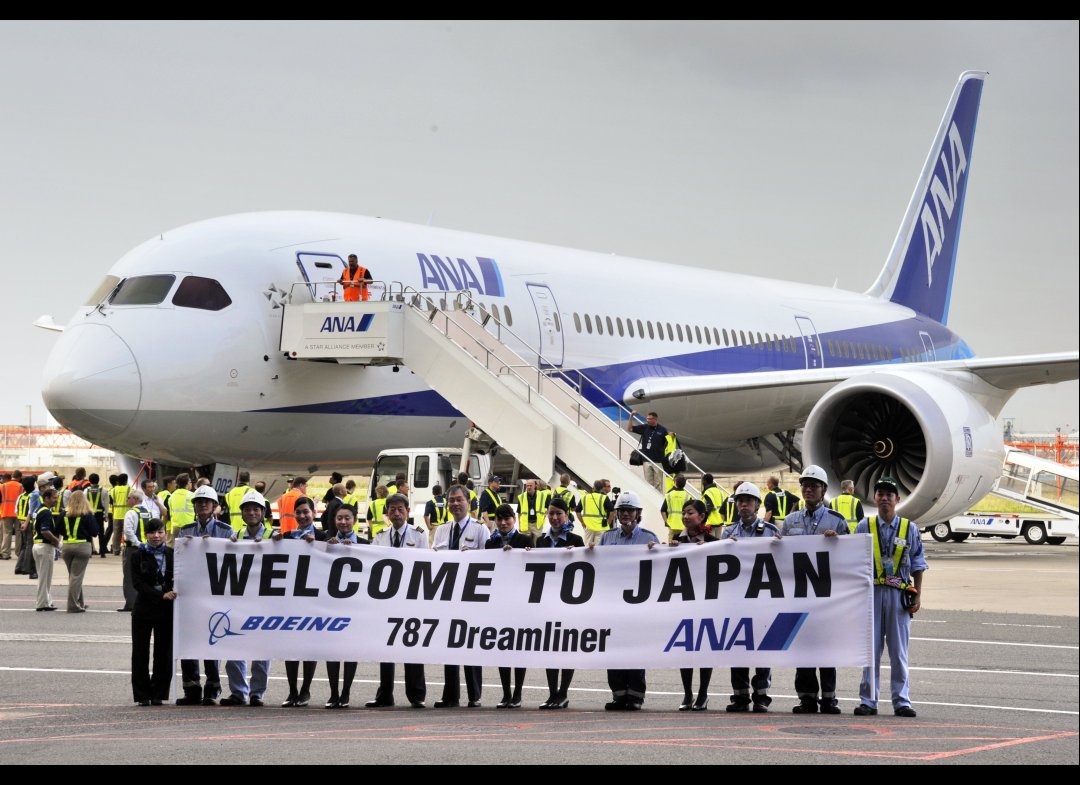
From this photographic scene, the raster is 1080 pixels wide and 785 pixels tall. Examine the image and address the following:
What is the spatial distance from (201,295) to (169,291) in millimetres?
391

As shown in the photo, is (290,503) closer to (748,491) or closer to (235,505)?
(235,505)

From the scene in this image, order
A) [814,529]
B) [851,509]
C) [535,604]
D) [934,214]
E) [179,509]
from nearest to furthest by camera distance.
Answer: [814,529] < [535,604] < [851,509] < [179,509] < [934,214]

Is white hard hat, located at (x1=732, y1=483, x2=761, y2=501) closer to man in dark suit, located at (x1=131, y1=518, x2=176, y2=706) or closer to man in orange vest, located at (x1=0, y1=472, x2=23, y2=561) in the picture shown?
man in dark suit, located at (x1=131, y1=518, x2=176, y2=706)

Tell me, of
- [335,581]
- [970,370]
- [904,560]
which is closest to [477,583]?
[335,581]

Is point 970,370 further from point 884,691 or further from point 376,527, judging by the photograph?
point 884,691

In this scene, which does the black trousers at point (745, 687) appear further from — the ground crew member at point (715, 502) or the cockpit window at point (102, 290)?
the cockpit window at point (102, 290)

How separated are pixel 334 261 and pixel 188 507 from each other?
3680mm

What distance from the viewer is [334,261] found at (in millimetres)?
20594

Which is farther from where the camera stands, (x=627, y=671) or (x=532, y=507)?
(x=532, y=507)

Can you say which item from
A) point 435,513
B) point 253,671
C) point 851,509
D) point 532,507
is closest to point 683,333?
point 532,507

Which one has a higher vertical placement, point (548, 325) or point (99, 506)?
point (548, 325)

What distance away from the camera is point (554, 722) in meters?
9.90

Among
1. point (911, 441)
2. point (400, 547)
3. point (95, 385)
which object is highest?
point (95, 385)

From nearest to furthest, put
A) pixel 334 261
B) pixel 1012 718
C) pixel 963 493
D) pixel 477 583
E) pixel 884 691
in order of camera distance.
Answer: pixel 1012 718
pixel 477 583
pixel 884 691
pixel 334 261
pixel 963 493
